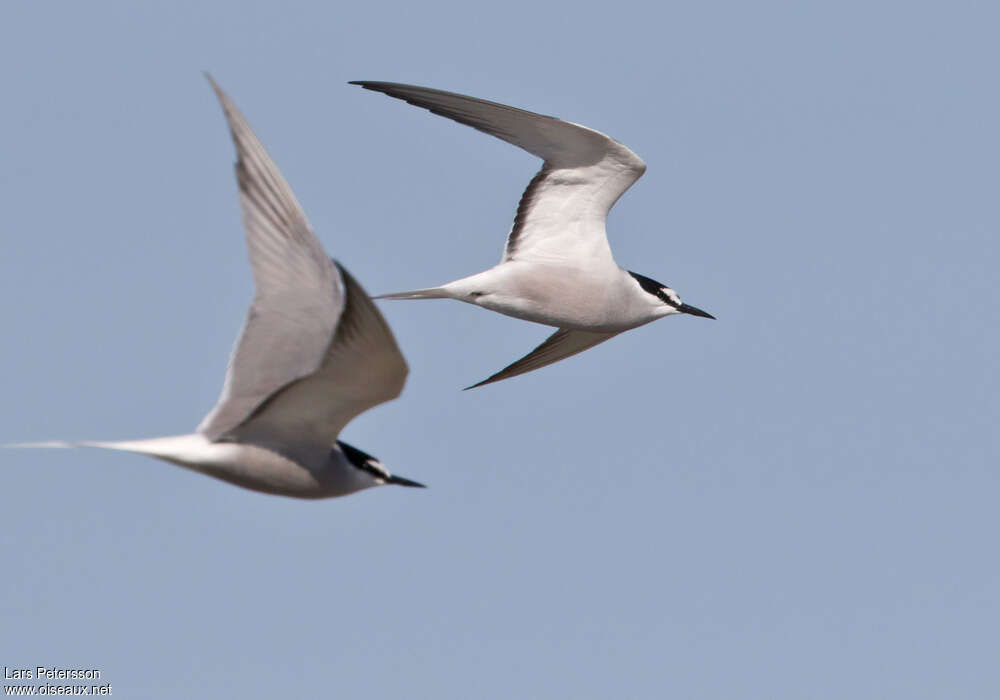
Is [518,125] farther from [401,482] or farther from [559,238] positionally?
[401,482]

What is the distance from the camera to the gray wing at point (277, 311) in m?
8.93

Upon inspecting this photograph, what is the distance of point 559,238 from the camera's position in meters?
14.5

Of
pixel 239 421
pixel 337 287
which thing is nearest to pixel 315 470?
pixel 239 421

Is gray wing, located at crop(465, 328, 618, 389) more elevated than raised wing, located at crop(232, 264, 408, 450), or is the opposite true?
raised wing, located at crop(232, 264, 408, 450)

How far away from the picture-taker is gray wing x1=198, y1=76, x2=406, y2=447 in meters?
8.93

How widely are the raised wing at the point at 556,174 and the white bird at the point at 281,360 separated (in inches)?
188

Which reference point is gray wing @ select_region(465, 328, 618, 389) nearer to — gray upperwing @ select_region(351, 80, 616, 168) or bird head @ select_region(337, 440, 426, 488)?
gray upperwing @ select_region(351, 80, 616, 168)

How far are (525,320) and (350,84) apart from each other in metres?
2.49

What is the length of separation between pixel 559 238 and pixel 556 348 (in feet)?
4.64

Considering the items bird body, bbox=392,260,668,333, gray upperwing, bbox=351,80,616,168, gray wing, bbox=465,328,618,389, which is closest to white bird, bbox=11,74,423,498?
bird body, bbox=392,260,668,333

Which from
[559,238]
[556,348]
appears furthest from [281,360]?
[556,348]

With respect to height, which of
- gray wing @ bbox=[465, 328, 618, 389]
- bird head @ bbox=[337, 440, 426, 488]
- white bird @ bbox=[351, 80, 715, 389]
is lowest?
gray wing @ bbox=[465, 328, 618, 389]

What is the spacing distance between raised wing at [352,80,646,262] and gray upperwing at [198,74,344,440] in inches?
186

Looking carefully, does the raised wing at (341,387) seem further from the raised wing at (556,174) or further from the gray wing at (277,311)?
the raised wing at (556,174)
